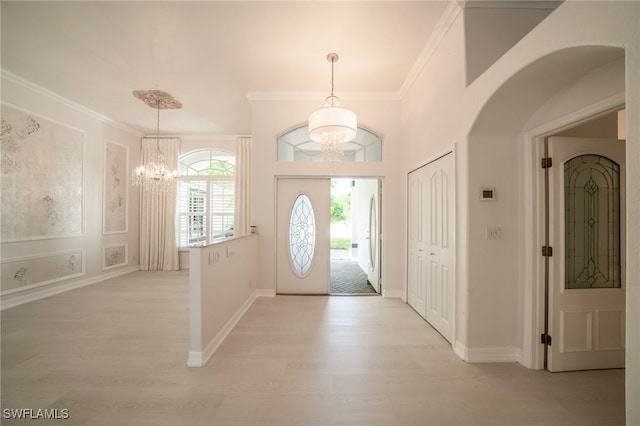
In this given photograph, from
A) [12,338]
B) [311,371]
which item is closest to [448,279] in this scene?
[311,371]

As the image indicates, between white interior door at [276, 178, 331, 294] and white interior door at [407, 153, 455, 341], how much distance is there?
57.2 inches

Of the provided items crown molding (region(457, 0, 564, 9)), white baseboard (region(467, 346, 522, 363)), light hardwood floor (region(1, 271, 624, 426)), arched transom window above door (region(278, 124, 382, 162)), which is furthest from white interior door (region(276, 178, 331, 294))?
crown molding (region(457, 0, 564, 9))

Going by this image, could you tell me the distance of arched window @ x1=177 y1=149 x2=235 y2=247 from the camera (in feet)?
21.9

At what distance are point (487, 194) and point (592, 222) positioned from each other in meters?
0.89

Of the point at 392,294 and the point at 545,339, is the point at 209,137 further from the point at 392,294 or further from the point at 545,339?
the point at 545,339

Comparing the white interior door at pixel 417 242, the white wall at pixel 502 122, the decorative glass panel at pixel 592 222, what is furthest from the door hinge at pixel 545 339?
the white interior door at pixel 417 242

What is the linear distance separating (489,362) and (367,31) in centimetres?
362

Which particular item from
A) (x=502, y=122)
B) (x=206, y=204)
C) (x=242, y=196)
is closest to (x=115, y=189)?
(x=206, y=204)

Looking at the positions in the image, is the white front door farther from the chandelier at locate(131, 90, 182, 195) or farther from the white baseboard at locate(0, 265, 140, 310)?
the white baseboard at locate(0, 265, 140, 310)

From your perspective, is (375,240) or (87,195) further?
(87,195)

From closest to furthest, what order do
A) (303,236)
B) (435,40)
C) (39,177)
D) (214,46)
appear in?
(435,40) < (214,46) < (39,177) < (303,236)

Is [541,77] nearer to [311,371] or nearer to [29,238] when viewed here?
[311,371]

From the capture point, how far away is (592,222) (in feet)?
7.56

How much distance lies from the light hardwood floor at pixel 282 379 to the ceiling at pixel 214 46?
3.42 m
